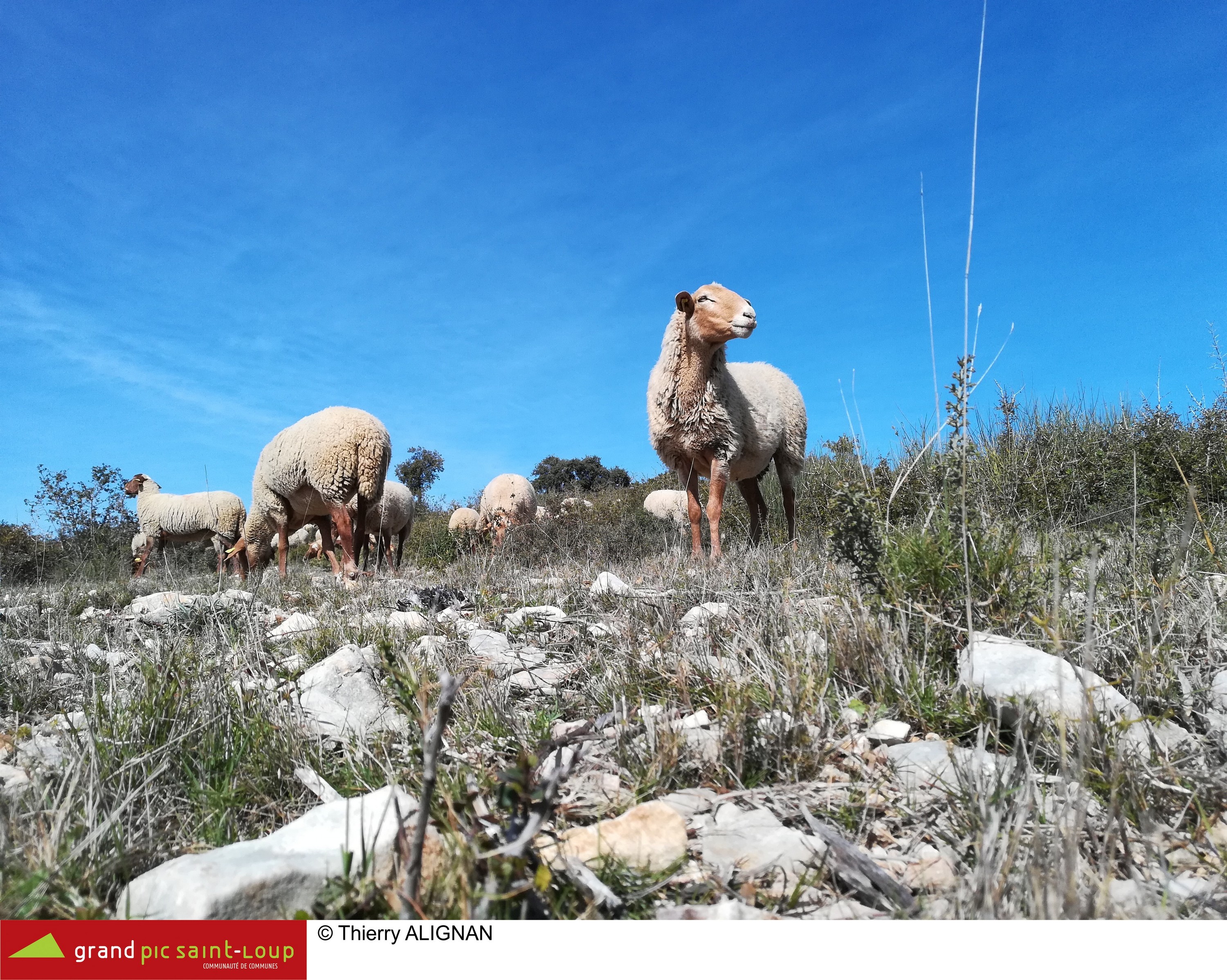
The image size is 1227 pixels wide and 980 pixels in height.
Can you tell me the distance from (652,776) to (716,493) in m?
6.27

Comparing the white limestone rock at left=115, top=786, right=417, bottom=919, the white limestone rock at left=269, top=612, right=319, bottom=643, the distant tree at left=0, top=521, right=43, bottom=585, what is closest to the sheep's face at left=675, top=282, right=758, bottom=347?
the white limestone rock at left=269, top=612, right=319, bottom=643

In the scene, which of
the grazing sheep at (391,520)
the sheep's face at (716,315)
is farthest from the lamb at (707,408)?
the grazing sheep at (391,520)

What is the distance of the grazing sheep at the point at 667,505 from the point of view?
19.1 m

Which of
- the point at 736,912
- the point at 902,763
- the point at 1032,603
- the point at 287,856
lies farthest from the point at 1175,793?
the point at 287,856

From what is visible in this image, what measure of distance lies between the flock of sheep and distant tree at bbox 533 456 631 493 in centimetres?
2469

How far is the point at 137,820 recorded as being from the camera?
179cm

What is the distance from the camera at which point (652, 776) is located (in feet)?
6.15

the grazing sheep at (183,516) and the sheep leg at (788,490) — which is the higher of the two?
the grazing sheep at (183,516)

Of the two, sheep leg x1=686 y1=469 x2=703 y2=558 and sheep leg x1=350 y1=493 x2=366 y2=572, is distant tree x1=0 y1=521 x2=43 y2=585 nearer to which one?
sheep leg x1=350 y1=493 x2=366 y2=572

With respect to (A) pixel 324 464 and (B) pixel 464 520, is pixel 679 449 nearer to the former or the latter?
(A) pixel 324 464

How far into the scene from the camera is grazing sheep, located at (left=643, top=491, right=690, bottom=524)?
62.8 feet

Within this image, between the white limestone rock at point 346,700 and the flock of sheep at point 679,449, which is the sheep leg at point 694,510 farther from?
the white limestone rock at point 346,700

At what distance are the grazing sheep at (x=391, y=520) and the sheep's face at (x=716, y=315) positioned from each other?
722cm

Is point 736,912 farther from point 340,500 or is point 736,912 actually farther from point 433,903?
point 340,500
